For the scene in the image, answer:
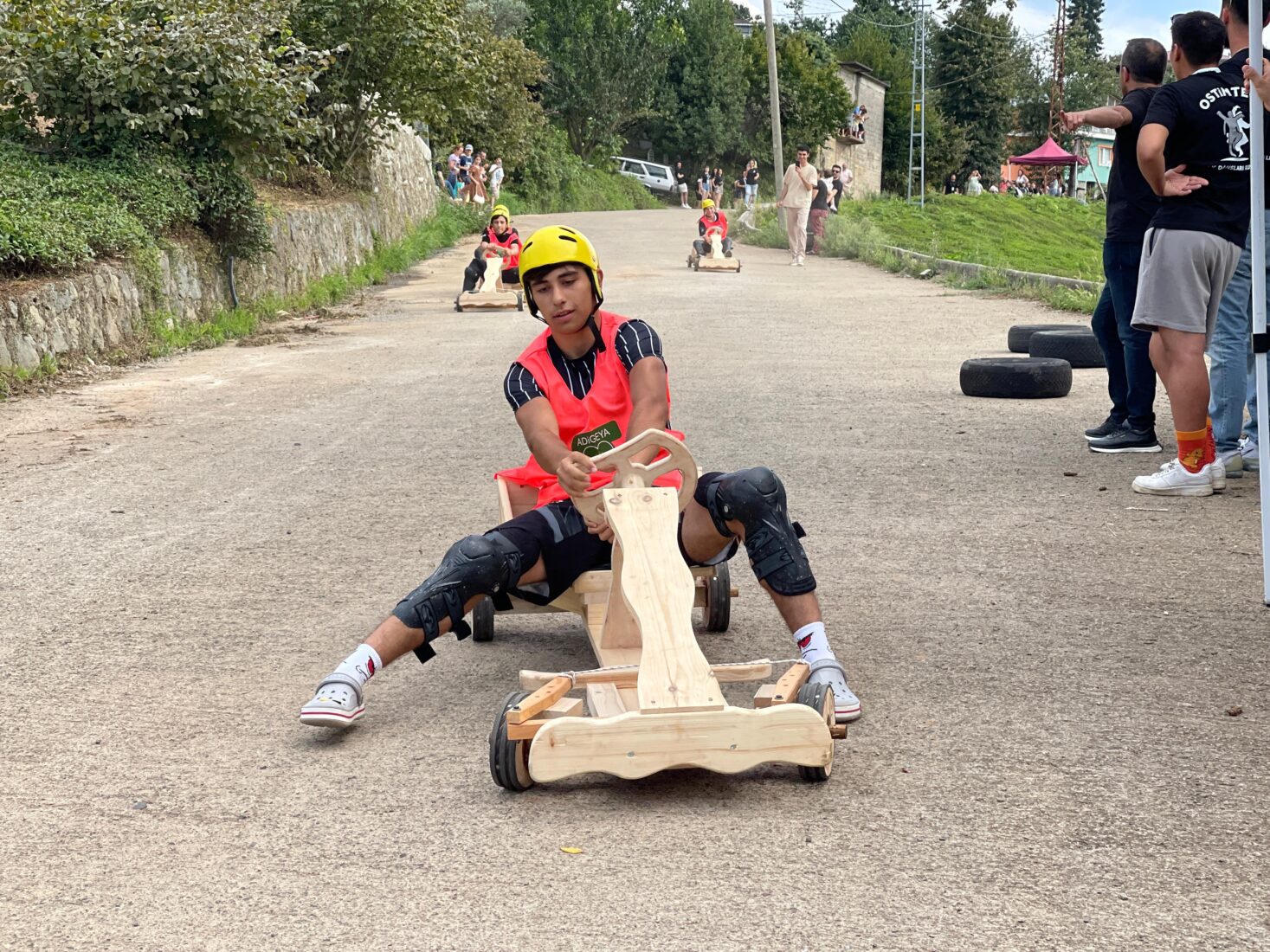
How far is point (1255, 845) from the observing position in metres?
3.28

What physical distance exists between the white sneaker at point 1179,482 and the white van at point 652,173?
62114 mm

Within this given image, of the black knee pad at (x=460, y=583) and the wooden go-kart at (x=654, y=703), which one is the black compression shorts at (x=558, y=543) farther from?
the wooden go-kart at (x=654, y=703)

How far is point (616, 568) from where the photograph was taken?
168 inches

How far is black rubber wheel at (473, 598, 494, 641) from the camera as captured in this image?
5.16 meters

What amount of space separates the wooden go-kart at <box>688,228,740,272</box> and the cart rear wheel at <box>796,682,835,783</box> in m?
23.1

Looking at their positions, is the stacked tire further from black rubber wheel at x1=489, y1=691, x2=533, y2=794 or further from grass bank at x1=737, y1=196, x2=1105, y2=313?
black rubber wheel at x1=489, y1=691, x2=533, y2=794

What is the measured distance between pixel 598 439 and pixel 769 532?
0.68m

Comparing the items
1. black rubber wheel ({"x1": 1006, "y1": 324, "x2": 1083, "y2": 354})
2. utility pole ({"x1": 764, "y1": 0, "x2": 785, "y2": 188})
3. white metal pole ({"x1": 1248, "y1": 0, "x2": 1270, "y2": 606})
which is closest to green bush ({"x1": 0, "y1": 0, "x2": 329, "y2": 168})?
black rubber wheel ({"x1": 1006, "y1": 324, "x2": 1083, "y2": 354})

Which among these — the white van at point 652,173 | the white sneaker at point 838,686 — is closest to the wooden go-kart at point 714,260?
the white sneaker at point 838,686

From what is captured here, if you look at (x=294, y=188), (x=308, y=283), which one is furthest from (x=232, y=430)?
(x=294, y=188)

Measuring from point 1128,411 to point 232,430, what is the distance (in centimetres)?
553

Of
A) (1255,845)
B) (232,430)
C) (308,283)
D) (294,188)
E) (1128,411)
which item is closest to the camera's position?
(1255,845)

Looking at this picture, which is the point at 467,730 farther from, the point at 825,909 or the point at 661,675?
the point at 825,909

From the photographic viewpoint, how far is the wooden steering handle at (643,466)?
4.13 metres
